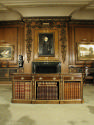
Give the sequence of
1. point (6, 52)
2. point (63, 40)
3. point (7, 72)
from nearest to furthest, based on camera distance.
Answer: point (63, 40) < point (7, 72) < point (6, 52)

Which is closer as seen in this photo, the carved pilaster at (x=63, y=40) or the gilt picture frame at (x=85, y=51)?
the carved pilaster at (x=63, y=40)

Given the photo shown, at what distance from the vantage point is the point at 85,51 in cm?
755

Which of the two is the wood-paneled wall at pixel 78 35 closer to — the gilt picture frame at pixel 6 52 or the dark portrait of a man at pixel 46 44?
the dark portrait of a man at pixel 46 44

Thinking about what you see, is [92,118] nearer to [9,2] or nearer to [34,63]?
[34,63]

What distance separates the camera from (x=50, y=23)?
7051 mm

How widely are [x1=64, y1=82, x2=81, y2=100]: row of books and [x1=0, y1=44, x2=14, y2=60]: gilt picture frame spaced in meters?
5.28

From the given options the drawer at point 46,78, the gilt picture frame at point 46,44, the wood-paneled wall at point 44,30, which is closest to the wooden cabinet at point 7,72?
the wood-paneled wall at point 44,30

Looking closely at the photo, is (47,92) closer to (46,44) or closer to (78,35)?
(46,44)

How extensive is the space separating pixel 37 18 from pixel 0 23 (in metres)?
2.65

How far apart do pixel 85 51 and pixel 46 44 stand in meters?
2.62

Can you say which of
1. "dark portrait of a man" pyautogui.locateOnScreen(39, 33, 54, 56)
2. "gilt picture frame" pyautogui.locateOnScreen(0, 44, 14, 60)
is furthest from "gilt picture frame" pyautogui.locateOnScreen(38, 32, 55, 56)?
"gilt picture frame" pyautogui.locateOnScreen(0, 44, 14, 60)

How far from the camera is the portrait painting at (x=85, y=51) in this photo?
24.7 feet

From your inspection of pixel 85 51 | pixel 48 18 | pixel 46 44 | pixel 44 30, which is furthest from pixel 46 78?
pixel 85 51

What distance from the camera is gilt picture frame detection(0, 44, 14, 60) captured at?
765 cm
